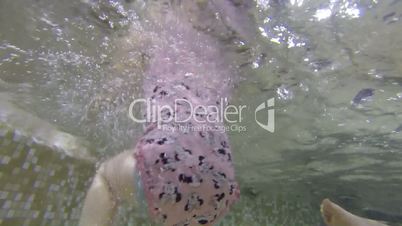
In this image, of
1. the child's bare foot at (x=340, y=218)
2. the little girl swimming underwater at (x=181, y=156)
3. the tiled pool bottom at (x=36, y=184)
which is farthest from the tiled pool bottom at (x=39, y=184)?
the child's bare foot at (x=340, y=218)

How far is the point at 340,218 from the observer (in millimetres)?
6137

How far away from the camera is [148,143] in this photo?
3.04 metres

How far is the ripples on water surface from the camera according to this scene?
19.9 ft

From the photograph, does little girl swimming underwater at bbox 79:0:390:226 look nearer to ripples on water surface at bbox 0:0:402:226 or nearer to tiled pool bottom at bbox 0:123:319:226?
ripples on water surface at bbox 0:0:402:226

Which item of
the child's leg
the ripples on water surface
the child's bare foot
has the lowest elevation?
the child's bare foot

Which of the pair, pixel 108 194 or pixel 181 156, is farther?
pixel 108 194

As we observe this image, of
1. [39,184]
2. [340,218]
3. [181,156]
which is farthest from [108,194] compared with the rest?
[39,184]

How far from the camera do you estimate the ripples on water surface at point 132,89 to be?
6.06m

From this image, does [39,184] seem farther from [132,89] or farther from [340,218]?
[340,218]

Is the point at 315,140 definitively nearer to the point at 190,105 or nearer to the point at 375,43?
the point at 375,43

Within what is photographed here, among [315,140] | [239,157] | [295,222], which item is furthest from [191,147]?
[295,222]

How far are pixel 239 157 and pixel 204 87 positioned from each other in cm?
1150

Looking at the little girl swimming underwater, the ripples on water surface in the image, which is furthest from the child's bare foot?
the ripples on water surface

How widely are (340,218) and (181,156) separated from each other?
15.2 ft
